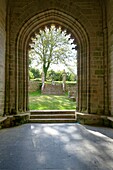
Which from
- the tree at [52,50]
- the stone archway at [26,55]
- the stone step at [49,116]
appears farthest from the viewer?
the tree at [52,50]

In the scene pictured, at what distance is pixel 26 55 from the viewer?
20.5 ft

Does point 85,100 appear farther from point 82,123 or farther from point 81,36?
point 81,36

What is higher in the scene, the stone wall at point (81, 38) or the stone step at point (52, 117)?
the stone wall at point (81, 38)

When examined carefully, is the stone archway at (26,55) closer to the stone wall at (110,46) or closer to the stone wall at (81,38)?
the stone wall at (81,38)

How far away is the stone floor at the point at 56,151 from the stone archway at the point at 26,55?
6.15 ft

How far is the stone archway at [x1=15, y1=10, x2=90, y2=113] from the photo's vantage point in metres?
5.92

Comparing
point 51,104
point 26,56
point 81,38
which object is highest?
point 81,38

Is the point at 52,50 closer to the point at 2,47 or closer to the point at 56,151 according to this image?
the point at 2,47

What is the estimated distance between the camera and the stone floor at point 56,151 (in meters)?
2.47

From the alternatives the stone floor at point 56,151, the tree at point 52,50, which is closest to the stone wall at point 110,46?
the stone floor at point 56,151

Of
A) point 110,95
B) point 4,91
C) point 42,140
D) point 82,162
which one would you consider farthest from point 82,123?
point 82,162

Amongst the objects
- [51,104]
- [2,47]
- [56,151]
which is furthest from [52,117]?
[56,151]

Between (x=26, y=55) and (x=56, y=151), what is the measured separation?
399 centimetres

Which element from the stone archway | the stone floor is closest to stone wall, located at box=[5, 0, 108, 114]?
the stone archway
